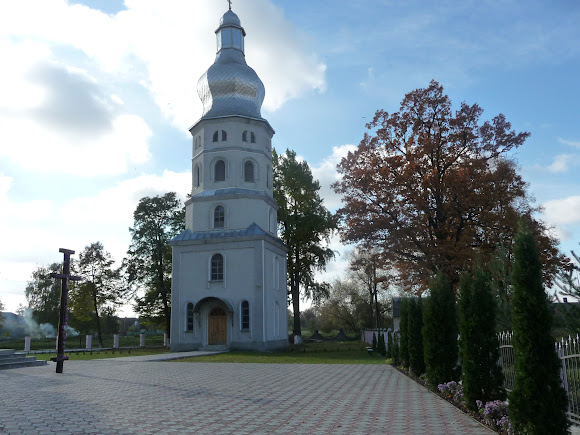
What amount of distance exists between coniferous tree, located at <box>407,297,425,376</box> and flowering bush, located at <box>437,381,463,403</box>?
3.35 m

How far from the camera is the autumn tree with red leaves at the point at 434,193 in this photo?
22.3m

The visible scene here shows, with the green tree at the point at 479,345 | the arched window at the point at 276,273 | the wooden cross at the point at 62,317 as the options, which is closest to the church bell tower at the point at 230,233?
the arched window at the point at 276,273

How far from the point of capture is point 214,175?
32062mm

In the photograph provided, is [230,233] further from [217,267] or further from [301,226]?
[301,226]

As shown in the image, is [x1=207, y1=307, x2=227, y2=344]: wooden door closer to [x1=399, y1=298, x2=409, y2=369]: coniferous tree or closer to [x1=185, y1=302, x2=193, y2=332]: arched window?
[x1=185, y1=302, x2=193, y2=332]: arched window

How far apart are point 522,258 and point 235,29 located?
3243cm

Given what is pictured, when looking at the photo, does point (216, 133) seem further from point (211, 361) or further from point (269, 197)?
point (211, 361)

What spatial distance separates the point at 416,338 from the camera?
1495 cm

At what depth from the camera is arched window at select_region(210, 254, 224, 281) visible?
98.8ft

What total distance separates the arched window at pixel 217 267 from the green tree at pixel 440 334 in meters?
18.8

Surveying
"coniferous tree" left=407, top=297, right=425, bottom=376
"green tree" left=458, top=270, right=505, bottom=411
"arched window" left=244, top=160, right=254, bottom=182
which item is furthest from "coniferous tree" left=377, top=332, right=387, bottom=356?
"green tree" left=458, top=270, right=505, bottom=411

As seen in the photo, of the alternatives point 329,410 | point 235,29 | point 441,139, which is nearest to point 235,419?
point 329,410

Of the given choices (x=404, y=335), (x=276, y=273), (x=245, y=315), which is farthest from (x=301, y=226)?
(x=404, y=335)

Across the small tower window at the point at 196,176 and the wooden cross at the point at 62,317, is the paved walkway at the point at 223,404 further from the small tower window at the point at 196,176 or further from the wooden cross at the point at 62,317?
the small tower window at the point at 196,176
